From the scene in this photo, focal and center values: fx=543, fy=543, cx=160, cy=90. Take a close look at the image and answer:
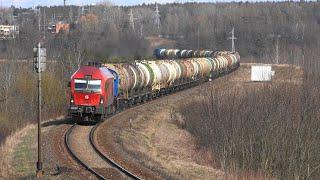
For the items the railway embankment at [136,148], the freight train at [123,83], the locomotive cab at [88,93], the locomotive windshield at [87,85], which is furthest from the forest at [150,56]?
the locomotive windshield at [87,85]

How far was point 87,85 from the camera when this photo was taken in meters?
28.9

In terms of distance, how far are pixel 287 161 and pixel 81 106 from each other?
1088 cm

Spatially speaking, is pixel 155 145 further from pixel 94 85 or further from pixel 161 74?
pixel 161 74

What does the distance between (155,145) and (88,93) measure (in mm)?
4653

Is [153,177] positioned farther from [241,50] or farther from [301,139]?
[241,50]

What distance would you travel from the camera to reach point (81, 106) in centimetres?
2861

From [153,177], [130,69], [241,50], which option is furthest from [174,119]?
[241,50]

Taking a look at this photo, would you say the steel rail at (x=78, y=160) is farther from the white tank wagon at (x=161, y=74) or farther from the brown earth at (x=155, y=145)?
the white tank wagon at (x=161, y=74)

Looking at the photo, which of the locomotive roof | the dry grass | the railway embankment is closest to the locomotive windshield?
the locomotive roof

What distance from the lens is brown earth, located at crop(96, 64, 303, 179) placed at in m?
20.2

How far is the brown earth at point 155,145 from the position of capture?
20.2m

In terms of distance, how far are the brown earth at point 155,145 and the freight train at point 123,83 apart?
0.98m

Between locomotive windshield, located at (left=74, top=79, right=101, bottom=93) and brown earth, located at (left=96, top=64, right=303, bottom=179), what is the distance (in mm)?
2063

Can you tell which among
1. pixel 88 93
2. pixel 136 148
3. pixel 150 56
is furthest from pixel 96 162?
pixel 150 56
